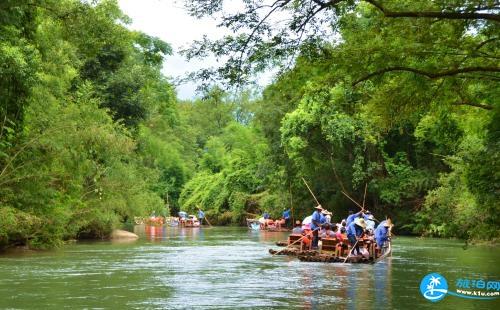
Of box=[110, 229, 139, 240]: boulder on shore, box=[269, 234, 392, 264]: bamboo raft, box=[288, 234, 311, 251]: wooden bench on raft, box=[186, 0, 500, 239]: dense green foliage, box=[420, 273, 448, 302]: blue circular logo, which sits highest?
box=[186, 0, 500, 239]: dense green foliage

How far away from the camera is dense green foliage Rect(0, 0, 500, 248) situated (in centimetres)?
1370

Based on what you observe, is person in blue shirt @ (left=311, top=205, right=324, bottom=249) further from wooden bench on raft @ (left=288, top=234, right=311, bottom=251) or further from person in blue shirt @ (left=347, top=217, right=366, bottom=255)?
person in blue shirt @ (left=347, top=217, right=366, bottom=255)

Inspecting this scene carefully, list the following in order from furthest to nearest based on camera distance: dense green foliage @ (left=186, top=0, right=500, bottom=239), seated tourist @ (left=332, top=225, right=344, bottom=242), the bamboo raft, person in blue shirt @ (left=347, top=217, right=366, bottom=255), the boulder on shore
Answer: the boulder on shore < seated tourist @ (left=332, top=225, right=344, bottom=242) < person in blue shirt @ (left=347, top=217, right=366, bottom=255) < the bamboo raft < dense green foliage @ (left=186, top=0, right=500, bottom=239)

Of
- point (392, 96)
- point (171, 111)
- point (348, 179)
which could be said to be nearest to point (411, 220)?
point (348, 179)

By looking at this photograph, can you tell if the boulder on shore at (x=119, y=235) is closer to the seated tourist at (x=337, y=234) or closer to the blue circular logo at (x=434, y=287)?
the seated tourist at (x=337, y=234)

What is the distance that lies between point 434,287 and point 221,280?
17.3 ft

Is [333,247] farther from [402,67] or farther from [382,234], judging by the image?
[402,67]

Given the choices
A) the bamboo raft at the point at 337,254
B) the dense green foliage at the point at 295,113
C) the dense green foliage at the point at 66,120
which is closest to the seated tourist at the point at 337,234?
the bamboo raft at the point at 337,254

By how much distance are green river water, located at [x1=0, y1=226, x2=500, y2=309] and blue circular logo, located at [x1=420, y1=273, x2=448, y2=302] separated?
8.8 inches

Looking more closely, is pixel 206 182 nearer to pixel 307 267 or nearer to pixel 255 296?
pixel 307 267

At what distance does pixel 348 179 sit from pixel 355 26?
28966 millimetres

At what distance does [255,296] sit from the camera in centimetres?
1424

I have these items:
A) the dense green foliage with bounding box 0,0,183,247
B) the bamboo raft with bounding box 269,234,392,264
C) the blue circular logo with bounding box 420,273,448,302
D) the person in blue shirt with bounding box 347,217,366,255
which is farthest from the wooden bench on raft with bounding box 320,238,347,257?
the dense green foliage with bounding box 0,0,183,247

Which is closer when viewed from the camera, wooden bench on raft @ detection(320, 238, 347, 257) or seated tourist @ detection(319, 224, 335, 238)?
wooden bench on raft @ detection(320, 238, 347, 257)
